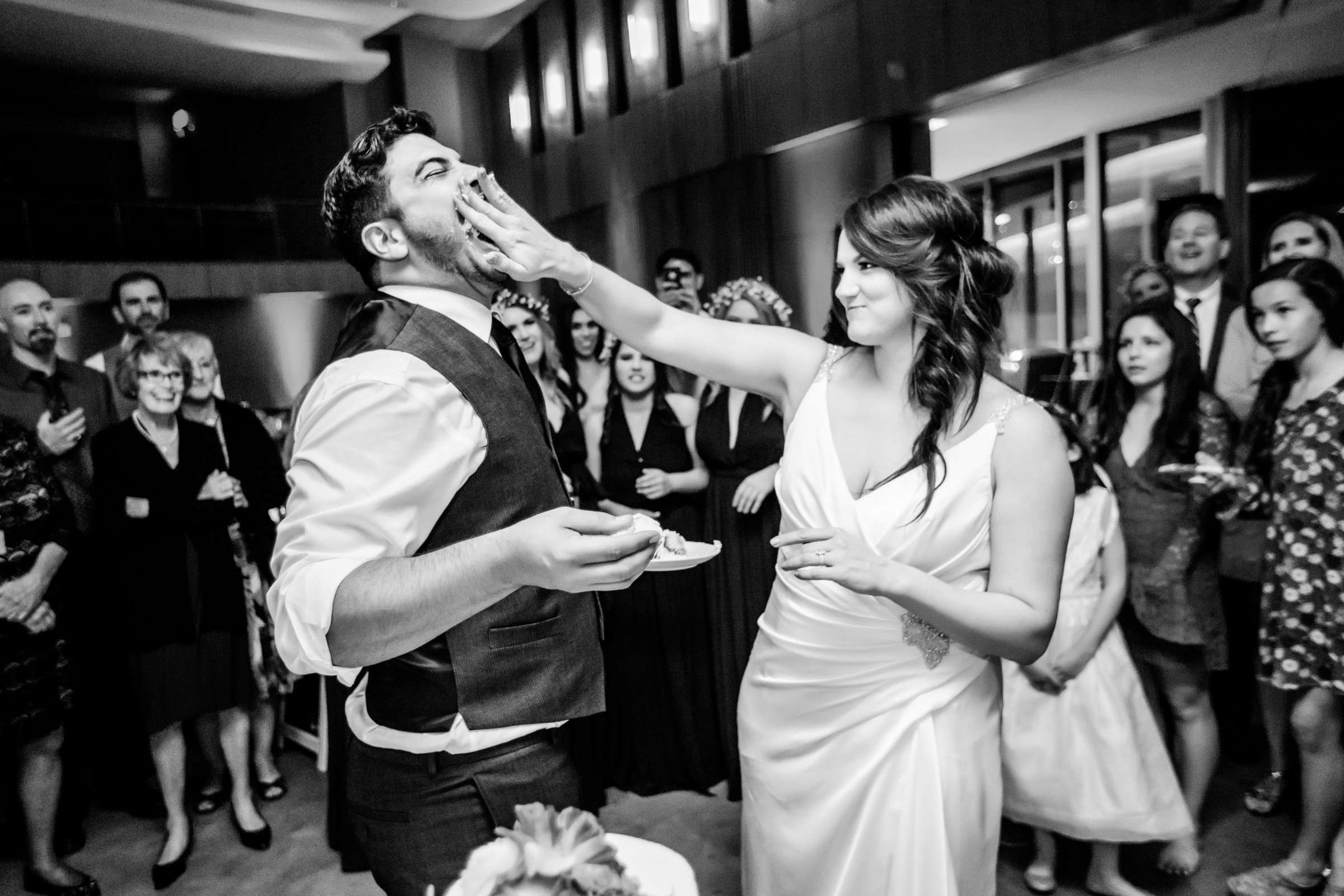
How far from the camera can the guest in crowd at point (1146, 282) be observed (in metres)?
3.41

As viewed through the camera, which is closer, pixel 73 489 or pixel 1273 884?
pixel 1273 884

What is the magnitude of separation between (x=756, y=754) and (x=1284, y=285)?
6.88 feet

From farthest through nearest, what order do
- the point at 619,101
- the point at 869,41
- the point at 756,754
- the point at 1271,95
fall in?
the point at 619,101, the point at 1271,95, the point at 869,41, the point at 756,754

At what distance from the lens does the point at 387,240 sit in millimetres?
1353

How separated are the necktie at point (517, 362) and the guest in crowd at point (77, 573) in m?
2.45

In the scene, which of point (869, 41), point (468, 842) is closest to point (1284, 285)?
point (468, 842)

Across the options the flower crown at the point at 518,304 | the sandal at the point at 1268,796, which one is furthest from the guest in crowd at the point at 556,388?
the sandal at the point at 1268,796

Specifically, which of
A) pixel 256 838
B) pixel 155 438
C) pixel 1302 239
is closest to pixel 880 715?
pixel 256 838

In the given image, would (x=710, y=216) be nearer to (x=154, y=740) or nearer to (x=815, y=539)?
(x=154, y=740)

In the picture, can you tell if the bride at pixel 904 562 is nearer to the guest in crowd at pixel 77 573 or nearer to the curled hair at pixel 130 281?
the guest in crowd at pixel 77 573

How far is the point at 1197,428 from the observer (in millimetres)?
2744

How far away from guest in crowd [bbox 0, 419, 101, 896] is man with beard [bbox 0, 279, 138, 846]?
209mm

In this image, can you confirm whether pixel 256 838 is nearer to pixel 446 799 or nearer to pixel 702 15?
pixel 446 799

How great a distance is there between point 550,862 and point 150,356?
2919 mm
